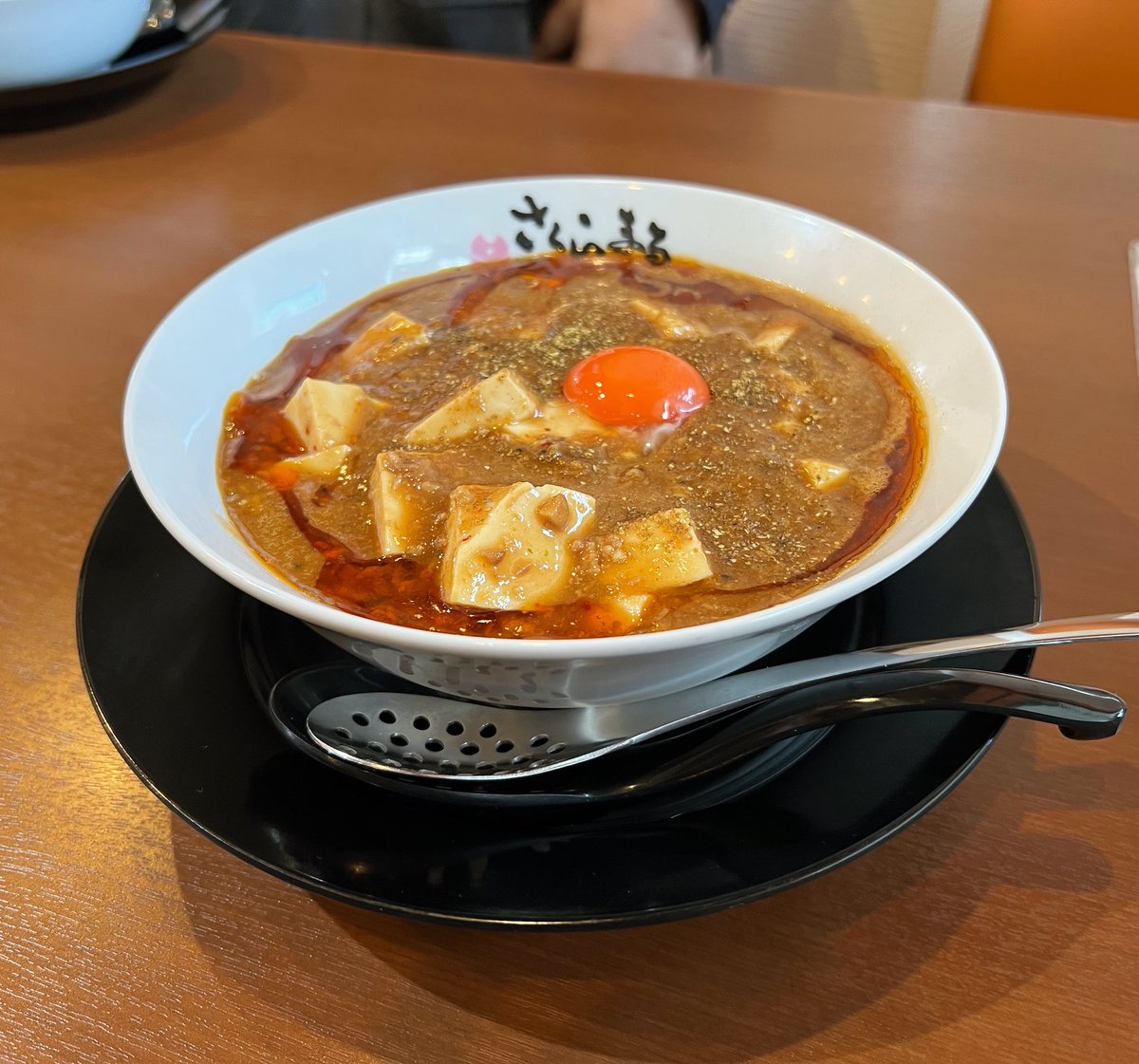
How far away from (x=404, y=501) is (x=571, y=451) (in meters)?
0.27

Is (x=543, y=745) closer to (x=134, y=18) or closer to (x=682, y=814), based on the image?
(x=682, y=814)

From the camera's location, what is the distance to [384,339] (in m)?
1.65

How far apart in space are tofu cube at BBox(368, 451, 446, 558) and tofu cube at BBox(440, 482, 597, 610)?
46mm

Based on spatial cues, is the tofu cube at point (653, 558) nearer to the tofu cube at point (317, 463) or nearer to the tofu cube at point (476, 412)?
the tofu cube at point (476, 412)

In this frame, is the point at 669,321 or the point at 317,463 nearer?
the point at 317,463

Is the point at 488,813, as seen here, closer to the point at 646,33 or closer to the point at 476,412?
the point at 476,412

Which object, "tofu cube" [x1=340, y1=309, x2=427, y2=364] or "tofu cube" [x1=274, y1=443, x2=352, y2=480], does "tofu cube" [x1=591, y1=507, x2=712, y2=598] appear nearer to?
"tofu cube" [x1=274, y1=443, x2=352, y2=480]

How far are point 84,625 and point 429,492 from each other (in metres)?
0.46

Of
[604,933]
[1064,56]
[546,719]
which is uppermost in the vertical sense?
[1064,56]

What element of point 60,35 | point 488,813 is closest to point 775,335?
point 488,813

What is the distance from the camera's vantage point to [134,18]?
2.58 metres

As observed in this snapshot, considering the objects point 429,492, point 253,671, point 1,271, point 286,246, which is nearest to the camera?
point 253,671

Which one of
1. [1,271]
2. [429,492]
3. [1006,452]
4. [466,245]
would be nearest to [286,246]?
[466,245]

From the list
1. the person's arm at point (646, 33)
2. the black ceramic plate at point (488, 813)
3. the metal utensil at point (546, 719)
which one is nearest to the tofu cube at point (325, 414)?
the black ceramic plate at point (488, 813)
